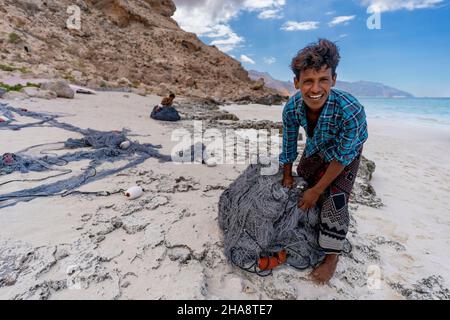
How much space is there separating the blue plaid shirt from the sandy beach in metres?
0.83

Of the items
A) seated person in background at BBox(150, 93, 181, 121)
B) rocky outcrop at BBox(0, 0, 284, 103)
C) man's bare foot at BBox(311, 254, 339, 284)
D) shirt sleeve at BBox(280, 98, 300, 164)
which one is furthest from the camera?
rocky outcrop at BBox(0, 0, 284, 103)

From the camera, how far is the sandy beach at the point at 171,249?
1.50 metres

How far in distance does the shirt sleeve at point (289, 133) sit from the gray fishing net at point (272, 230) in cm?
18

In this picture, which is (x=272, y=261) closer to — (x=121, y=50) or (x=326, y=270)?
(x=326, y=270)

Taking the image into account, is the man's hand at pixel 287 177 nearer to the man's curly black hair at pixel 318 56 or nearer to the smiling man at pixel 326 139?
the smiling man at pixel 326 139

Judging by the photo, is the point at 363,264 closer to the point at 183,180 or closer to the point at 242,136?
the point at 183,180

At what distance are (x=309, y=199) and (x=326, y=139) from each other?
41cm

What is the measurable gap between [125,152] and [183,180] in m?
1.23

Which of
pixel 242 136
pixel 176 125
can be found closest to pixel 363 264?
pixel 242 136

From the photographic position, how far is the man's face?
145 centimetres

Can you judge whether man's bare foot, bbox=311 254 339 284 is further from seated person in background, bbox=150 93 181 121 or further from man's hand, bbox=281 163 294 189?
seated person in background, bbox=150 93 181 121

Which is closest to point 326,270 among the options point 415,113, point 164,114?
point 164,114

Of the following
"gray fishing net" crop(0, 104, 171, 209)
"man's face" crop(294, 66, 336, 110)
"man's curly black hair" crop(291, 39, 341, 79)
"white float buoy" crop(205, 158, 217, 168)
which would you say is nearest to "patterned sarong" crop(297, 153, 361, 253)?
"man's face" crop(294, 66, 336, 110)

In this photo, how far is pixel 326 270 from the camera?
167cm
